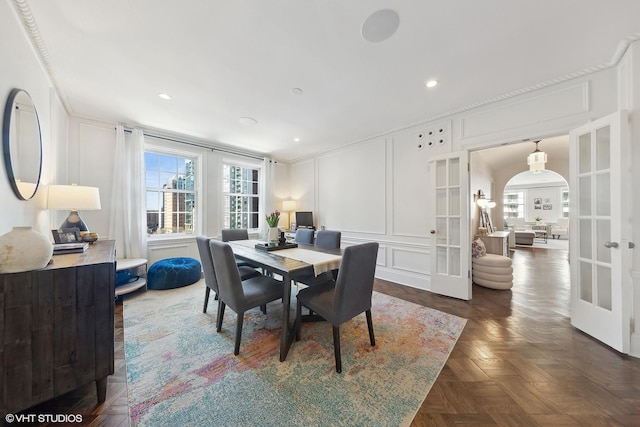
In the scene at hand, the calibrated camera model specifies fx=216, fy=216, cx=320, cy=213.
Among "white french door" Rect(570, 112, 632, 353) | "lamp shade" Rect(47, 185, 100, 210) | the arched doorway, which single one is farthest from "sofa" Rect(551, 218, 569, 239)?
"lamp shade" Rect(47, 185, 100, 210)

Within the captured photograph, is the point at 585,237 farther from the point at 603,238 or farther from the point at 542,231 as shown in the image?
the point at 542,231

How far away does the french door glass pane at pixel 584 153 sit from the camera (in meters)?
2.15

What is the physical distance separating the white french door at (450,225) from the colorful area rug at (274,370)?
0.68 m

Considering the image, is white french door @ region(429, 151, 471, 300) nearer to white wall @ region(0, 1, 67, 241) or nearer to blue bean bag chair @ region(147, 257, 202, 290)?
blue bean bag chair @ region(147, 257, 202, 290)

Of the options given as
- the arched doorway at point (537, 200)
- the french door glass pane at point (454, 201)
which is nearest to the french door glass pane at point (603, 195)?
the french door glass pane at point (454, 201)

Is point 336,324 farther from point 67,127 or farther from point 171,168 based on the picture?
point 67,127

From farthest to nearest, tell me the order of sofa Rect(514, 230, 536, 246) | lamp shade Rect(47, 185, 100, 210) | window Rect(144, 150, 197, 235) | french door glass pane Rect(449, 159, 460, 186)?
sofa Rect(514, 230, 536, 246) < window Rect(144, 150, 197, 235) < french door glass pane Rect(449, 159, 460, 186) < lamp shade Rect(47, 185, 100, 210)

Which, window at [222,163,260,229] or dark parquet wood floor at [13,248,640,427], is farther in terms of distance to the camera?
window at [222,163,260,229]

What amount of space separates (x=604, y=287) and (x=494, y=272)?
1337mm

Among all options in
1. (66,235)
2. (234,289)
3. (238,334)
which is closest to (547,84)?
(234,289)

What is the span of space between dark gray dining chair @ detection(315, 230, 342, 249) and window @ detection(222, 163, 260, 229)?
261 centimetres

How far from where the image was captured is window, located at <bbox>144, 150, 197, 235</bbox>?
12.7 ft

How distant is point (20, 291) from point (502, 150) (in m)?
7.27

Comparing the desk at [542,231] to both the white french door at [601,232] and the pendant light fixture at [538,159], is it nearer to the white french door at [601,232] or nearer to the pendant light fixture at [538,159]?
the pendant light fixture at [538,159]
